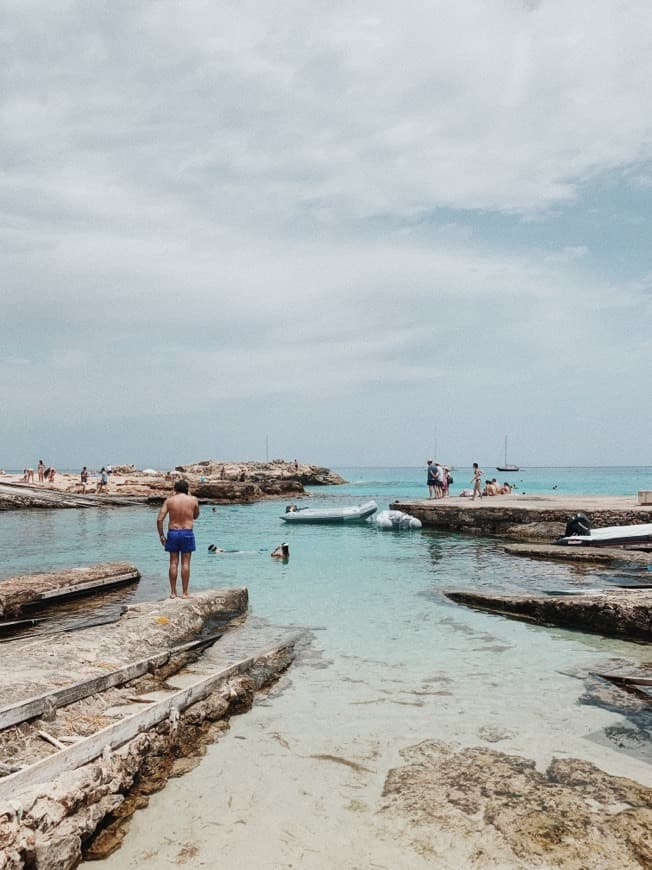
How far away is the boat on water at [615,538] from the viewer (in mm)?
16688

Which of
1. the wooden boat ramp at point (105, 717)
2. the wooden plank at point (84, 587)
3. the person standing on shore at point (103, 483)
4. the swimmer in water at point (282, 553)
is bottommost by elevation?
the swimmer in water at point (282, 553)

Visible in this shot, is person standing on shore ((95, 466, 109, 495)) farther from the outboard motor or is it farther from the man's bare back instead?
the man's bare back

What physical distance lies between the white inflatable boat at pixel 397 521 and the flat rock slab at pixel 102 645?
1637 centimetres

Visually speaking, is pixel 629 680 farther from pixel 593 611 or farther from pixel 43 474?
pixel 43 474

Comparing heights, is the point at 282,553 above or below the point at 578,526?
below

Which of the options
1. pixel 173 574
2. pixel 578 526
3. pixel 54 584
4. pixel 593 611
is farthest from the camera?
pixel 578 526

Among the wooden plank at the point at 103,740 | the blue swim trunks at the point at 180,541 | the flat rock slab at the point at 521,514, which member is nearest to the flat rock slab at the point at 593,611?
the blue swim trunks at the point at 180,541

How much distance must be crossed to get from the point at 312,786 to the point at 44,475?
57629 mm

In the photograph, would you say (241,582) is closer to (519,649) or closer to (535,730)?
(519,649)

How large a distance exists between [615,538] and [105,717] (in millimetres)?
15581

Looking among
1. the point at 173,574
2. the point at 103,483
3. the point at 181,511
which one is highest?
the point at 181,511

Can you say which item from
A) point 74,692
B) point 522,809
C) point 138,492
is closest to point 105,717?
point 74,692

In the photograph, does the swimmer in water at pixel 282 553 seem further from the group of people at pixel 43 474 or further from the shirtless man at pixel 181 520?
the group of people at pixel 43 474

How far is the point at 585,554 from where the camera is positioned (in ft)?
54.1
